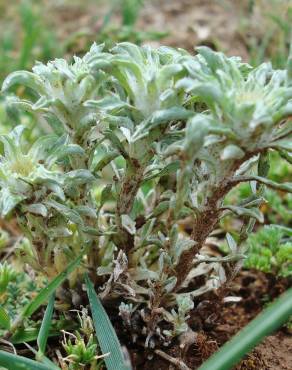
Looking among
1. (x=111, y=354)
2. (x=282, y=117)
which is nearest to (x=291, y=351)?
(x=111, y=354)

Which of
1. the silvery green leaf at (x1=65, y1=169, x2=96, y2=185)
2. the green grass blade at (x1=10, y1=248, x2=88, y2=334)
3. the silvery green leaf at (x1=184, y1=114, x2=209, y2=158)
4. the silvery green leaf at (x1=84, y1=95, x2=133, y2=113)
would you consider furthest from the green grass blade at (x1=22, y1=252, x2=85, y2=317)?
the silvery green leaf at (x1=184, y1=114, x2=209, y2=158)

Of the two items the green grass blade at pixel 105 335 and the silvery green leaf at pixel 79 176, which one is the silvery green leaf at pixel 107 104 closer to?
the silvery green leaf at pixel 79 176

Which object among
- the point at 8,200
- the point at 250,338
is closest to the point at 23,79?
the point at 8,200

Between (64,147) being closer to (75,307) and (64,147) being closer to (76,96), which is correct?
(76,96)

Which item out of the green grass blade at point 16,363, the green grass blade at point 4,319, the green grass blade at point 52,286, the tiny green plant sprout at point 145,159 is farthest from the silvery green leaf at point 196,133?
the green grass blade at point 4,319

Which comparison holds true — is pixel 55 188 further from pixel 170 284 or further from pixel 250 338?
pixel 250 338

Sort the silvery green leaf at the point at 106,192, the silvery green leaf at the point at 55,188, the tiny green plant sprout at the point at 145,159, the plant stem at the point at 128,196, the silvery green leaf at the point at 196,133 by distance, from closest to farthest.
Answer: the silvery green leaf at the point at 196,133
the tiny green plant sprout at the point at 145,159
the silvery green leaf at the point at 55,188
the plant stem at the point at 128,196
the silvery green leaf at the point at 106,192
